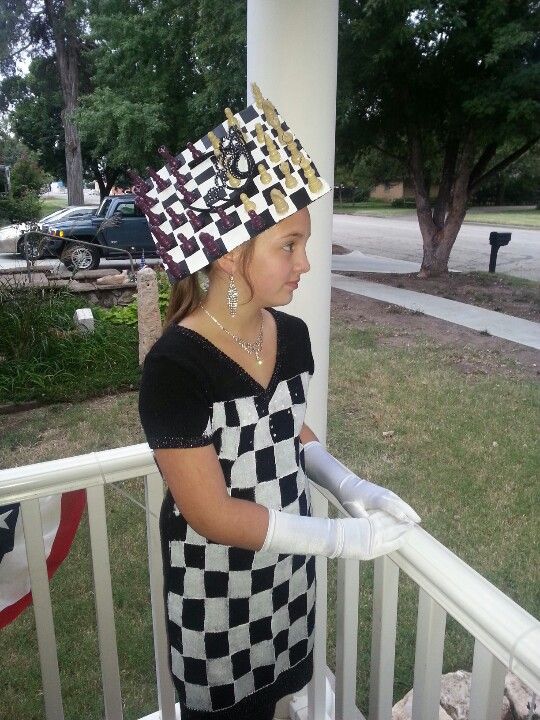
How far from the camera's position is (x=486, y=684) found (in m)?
0.93

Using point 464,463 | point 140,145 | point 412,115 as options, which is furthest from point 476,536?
Answer: point 140,145

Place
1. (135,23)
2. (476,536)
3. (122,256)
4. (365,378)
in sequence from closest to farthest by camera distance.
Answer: (476,536) → (365,378) → (135,23) → (122,256)

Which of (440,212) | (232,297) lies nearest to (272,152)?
(232,297)

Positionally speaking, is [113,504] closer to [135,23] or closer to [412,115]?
[412,115]

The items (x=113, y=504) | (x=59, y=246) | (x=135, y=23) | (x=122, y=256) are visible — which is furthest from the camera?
(x=122, y=256)

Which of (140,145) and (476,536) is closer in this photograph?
(476,536)

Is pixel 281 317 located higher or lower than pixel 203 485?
higher

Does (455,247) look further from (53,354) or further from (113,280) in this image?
(53,354)

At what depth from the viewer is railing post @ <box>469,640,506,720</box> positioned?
36.0 inches

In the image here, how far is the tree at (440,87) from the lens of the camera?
26.2 feet

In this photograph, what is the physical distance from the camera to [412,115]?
32.5ft

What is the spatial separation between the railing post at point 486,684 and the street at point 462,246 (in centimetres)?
944

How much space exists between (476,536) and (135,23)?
10.8 metres

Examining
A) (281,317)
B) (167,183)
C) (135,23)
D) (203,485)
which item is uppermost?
(135,23)
